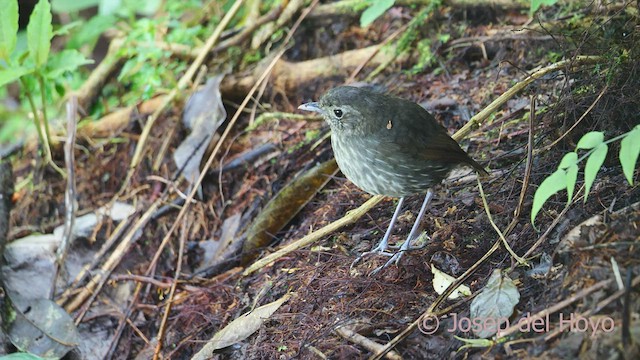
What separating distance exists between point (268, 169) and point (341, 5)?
70.6 inches

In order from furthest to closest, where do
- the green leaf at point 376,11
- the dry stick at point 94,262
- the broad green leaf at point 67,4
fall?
the broad green leaf at point 67,4 < the dry stick at point 94,262 < the green leaf at point 376,11

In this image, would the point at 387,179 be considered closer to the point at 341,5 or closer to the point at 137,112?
the point at 341,5

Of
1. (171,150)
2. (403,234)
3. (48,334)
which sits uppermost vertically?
(403,234)

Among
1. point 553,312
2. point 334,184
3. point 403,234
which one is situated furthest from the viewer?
point 334,184

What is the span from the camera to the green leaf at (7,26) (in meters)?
4.68

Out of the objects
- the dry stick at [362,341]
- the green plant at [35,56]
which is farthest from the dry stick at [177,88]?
the dry stick at [362,341]

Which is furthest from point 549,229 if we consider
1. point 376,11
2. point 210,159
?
point 210,159

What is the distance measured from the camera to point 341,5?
5836 millimetres

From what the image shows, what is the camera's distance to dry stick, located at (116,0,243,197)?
219 inches

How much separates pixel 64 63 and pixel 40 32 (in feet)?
0.96

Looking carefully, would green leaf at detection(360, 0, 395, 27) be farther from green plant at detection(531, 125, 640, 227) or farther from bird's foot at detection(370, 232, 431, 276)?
green plant at detection(531, 125, 640, 227)

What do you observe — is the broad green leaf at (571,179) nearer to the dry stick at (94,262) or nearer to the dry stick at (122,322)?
the dry stick at (122,322)

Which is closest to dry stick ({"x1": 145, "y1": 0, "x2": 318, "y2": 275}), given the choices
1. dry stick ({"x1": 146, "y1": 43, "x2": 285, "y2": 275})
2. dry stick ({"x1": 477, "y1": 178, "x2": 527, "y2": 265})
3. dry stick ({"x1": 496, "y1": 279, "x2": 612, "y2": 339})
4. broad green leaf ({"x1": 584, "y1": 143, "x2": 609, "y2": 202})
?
dry stick ({"x1": 146, "y1": 43, "x2": 285, "y2": 275})

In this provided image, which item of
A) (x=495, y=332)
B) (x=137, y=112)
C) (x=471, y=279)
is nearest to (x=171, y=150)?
(x=137, y=112)
